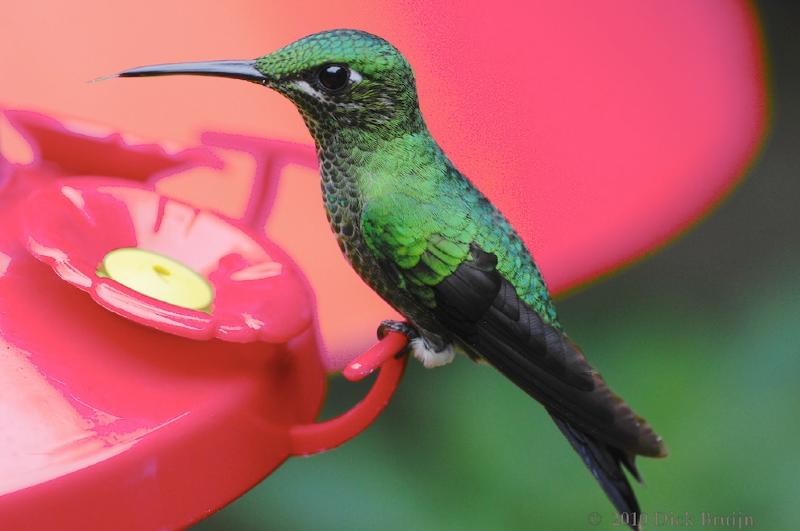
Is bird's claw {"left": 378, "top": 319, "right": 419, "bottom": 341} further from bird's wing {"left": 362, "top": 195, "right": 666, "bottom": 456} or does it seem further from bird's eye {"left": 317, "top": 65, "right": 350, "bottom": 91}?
bird's eye {"left": 317, "top": 65, "right": 350, "bottom": 91}

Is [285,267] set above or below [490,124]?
below

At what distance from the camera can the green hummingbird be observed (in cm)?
149

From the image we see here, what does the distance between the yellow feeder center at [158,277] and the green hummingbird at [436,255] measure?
0.74 feet

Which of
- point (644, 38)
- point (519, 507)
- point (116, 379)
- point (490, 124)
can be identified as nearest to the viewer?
point (116, 379)

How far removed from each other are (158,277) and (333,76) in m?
Answer: 0.40

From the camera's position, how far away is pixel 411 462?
246 centimetres

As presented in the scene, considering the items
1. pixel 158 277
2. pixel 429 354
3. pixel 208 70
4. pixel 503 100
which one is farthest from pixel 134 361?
pixel 503 100

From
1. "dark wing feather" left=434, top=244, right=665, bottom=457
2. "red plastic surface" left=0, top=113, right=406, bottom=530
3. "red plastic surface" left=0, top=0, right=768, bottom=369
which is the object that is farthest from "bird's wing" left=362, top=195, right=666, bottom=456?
"red plastic surface" left=0, top=0, right=768, bottom=369

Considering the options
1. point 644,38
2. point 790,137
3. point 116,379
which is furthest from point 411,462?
point 790,137

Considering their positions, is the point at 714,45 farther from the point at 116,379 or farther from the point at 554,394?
the point at 116,379

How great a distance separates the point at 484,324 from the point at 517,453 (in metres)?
1.00

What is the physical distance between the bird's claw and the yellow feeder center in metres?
0.28

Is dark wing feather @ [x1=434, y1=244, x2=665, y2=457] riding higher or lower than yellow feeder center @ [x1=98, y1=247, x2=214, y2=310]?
higher

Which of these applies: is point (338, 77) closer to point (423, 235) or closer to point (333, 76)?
point (333, 76)
